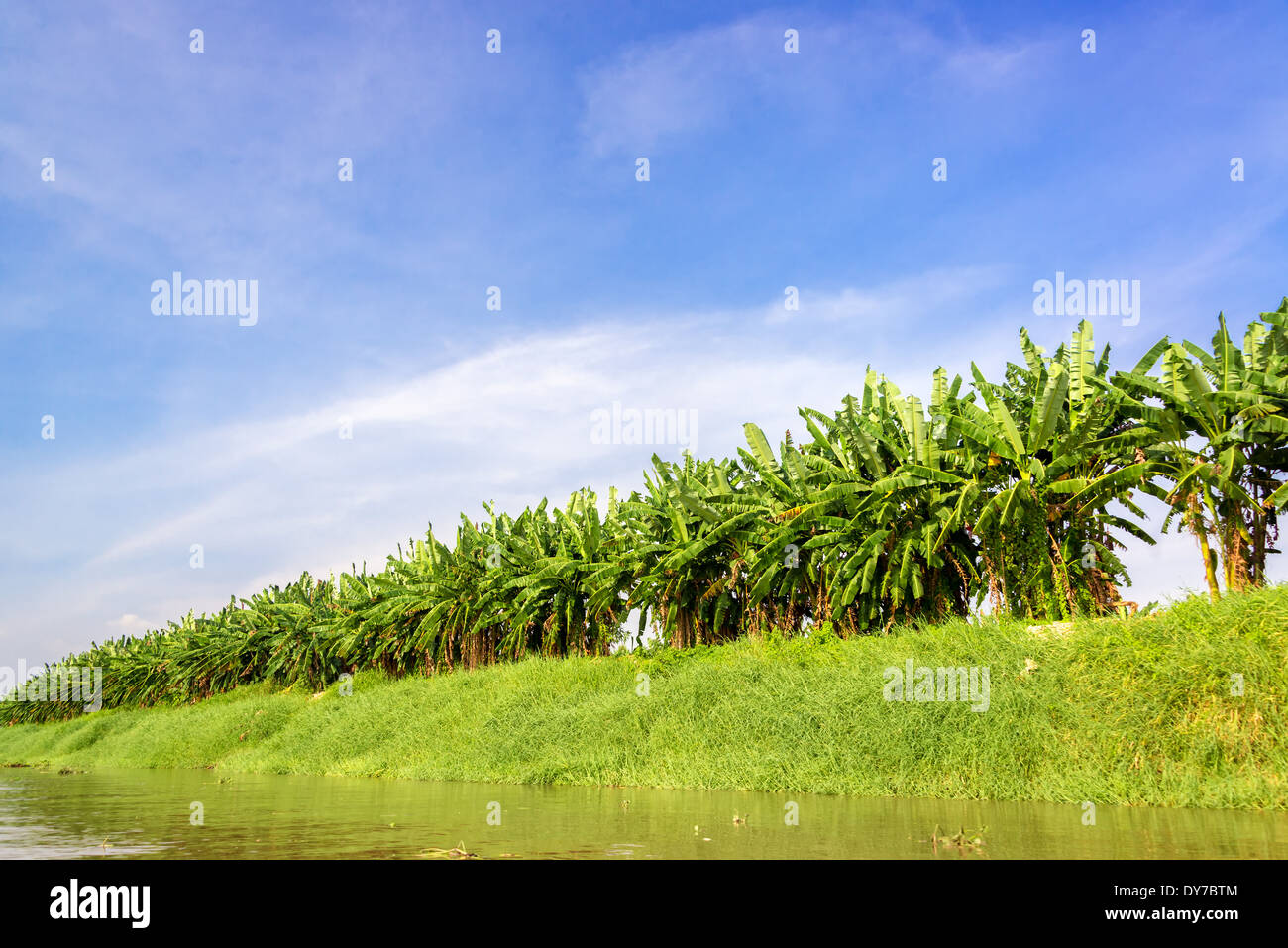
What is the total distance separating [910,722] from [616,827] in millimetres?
6527

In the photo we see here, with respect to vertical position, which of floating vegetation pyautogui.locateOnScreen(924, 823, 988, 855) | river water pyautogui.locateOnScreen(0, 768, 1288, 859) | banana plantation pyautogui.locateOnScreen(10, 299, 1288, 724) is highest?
banana plantation pyautogui.locateOnScreen(10, 299, 1288, 724)

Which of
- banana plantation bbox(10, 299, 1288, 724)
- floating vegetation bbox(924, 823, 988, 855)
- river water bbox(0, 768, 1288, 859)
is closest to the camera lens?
floating vegetation bbox(924, 823, 988, 855)

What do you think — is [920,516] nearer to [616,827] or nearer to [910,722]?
[910,722]

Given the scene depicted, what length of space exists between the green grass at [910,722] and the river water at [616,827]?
94 cm

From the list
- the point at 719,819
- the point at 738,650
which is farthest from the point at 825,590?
the point at 719,819

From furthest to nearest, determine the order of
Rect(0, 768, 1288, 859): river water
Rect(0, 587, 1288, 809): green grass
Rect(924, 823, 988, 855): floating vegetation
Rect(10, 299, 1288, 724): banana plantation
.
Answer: Rect(10, 299, 1288, 724): banana plantation < Rect(0, 587, 1288, 809): green grass < Rect(0, 768, 1288, 859): river water < Rect(924, 823, 988, 855): floating vegetation

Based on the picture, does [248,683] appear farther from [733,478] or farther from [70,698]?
[733,478]

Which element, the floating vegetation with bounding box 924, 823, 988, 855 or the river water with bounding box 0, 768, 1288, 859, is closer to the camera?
the floating vegetation with bounding box 924, 823, 988, 855

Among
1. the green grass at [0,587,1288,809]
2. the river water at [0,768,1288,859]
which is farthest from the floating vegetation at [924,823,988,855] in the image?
the green grass at [0,587,1288,809]

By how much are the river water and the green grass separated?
0.94 m

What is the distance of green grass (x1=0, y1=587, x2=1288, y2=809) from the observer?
41.8ft

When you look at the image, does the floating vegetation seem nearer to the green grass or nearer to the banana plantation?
the green grass

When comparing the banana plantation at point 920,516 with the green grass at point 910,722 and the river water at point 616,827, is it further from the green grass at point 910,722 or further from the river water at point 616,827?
the river water at point 616,827

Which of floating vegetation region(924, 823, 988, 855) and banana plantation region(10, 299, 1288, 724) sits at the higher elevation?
banana plantation region(10, 299, 1288, 724)
